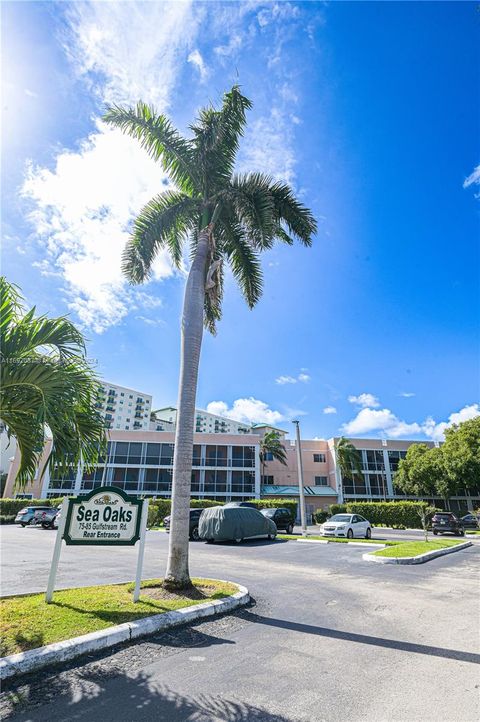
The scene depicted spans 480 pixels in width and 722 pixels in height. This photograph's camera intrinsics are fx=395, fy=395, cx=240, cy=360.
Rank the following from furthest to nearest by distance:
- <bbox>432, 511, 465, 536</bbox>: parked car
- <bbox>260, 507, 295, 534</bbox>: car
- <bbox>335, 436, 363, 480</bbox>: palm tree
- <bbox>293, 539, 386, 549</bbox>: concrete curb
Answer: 1. <bbox>335, 436, 363, 480</bbox>: palm tree
2. <bbox>432, 511, 465, 536</bbox>: parked car
3. <bbox>260, 507, 295, 534</bbox>: car
4. <bbox>293, 539, 386, 549</bbox>: concrete curb

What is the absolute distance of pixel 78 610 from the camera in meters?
5.47

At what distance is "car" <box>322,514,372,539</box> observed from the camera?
71.1ft

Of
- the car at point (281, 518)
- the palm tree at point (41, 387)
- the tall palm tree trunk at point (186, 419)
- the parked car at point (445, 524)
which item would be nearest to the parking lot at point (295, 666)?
the tall palm tree trunk at point (186, 419)

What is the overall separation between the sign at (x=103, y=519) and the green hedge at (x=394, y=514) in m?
34.0

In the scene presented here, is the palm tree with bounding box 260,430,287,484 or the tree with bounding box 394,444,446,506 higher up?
the palm tree with bounding box 260,430,287,484

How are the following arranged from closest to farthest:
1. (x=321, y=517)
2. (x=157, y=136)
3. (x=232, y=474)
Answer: (x=157, y=136) → (x=321, y=517) → (x=232, y=474)

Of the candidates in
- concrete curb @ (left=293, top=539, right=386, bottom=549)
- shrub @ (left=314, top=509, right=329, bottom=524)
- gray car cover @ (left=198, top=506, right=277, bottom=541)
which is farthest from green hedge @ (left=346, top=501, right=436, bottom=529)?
gray car cover @ (left=198, top=506, right=277, bottom=541)

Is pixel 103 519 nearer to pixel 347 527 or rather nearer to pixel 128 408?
pixel 347 527

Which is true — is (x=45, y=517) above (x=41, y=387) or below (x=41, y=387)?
below

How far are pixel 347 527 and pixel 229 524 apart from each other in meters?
7.73

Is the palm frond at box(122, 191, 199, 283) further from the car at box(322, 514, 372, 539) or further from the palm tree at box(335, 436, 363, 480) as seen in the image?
the palm tree at box(335, 436, 363, 480)

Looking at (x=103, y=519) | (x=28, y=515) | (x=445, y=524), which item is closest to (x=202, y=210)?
(x=103, y=519)

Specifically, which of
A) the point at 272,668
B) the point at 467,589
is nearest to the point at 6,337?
the point at 272,668

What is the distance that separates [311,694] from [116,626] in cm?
250
